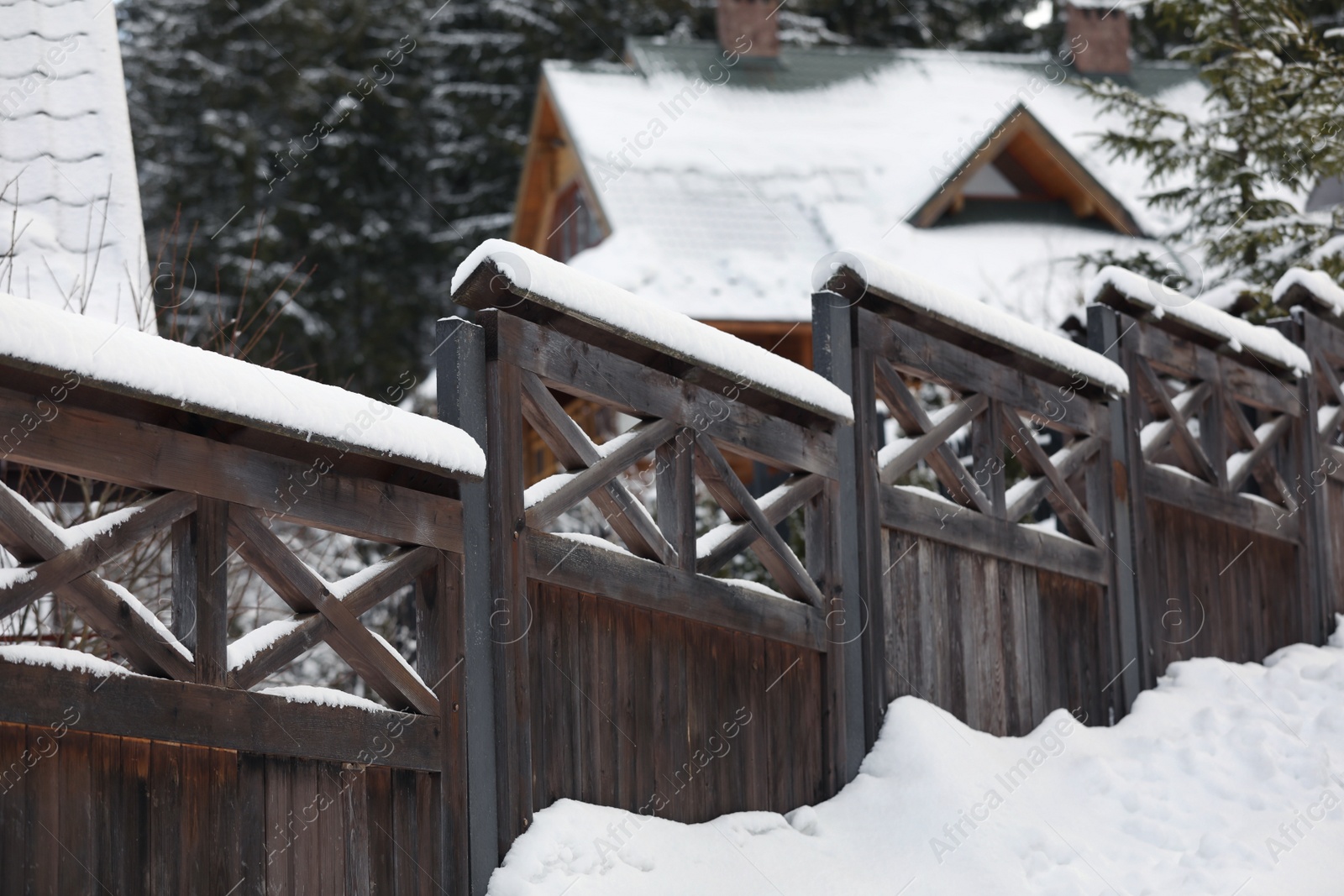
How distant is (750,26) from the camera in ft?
69.7

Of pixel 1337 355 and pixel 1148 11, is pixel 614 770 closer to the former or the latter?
pixel 1337 355

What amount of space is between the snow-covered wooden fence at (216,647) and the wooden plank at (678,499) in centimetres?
97

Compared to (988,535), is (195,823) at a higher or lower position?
higher

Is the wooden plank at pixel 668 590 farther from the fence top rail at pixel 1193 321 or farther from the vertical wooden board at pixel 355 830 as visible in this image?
the fence top rail at pixel 1193 321

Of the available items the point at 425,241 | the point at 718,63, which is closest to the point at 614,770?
the point at 718,63

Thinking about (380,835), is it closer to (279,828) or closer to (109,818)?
(279,828)

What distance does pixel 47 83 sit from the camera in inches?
338

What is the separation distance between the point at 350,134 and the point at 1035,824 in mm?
22740

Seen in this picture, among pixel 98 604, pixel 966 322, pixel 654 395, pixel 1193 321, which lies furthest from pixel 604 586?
pixel 1193 321

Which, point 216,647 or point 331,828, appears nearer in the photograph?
point 216,647

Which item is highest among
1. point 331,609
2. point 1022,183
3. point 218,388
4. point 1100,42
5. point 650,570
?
point 218,388

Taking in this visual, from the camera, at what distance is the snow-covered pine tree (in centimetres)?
1106

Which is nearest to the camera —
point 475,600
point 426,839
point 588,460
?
point 426,839

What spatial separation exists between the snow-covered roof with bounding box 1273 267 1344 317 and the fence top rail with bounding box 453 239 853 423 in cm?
409
